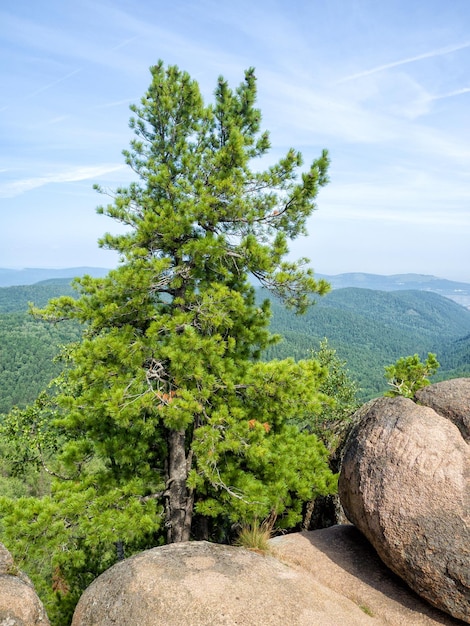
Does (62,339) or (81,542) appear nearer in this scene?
(81,542)

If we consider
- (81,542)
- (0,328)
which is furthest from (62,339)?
(81,542)

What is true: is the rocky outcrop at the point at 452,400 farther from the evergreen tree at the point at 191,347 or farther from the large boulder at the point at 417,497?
the evergreen tree at the point at 191,347

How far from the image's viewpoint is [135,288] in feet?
35.1

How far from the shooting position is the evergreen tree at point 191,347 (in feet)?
33.0

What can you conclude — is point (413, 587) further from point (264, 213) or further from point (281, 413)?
point (264, 213)

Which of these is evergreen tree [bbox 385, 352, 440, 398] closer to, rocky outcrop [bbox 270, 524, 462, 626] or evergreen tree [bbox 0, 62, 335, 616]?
evergreen tree [bbox 0, 62, 335, 616]

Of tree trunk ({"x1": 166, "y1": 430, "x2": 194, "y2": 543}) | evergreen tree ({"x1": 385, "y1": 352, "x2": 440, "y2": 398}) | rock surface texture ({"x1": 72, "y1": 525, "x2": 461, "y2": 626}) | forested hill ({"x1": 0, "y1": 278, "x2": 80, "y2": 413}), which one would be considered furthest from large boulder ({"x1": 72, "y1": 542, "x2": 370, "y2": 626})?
forested hill ({"x1": 0, "y1": 278, "x2": 80, "y2": 413})

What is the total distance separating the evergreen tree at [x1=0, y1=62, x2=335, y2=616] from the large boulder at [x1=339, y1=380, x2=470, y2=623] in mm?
2239

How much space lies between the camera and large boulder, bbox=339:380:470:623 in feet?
23.5

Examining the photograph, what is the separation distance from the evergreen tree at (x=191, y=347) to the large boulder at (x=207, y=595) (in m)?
1.80

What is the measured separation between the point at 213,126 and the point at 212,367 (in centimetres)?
763

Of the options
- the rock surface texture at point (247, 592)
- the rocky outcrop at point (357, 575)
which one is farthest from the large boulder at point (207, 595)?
the rocky outcrop at point (357, 575)

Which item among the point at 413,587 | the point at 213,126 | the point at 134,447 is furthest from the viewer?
the point at 213,126

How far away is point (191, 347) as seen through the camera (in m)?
9.98
